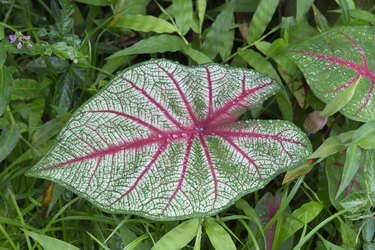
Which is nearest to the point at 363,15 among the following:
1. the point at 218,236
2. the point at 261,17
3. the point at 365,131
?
the point at 261,17

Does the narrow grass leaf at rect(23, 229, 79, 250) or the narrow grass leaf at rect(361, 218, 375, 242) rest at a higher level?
the narrow grass leaf at rect(23, 229, 79, 250)

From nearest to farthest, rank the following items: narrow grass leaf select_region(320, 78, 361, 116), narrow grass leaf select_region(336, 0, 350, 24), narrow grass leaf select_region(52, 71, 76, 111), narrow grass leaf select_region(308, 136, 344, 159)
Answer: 1. narrow grass leaf select_region(320, 78, 361, 116)
2. narrow grass leaf select_region(308, 136, 344, 159)
3. narrow grass leaf select_region(336, 0, 350, 24)
4. narrow grass leaf select_region(52, 71, 76, 111)

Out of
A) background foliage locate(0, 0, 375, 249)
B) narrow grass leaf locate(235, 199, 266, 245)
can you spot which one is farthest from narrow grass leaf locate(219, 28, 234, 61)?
narrow grass leaf locate(235, 199, 266, 245)

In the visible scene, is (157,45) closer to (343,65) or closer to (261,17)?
(261,17)

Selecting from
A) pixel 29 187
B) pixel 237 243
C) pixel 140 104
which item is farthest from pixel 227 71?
pixel 29 187

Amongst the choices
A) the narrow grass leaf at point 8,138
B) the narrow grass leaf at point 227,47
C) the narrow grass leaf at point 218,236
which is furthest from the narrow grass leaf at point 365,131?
the narrow grass leaf at point 8,138

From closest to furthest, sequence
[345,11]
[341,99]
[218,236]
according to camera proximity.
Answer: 1. [341,99]
2. [218,236]
3. [345,11]

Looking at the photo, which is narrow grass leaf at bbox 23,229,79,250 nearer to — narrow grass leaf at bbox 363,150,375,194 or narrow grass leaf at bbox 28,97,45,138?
narrow grass leaf at bbox 28,97,45,138

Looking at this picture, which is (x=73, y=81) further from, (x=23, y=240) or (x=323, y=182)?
(x=323, y=182)
